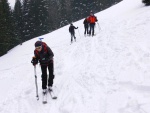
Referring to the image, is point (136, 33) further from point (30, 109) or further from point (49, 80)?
point (30, 109)

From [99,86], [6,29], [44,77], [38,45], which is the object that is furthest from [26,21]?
[99,86]

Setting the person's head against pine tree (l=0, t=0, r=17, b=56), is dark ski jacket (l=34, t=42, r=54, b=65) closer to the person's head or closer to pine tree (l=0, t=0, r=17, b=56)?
the person's head

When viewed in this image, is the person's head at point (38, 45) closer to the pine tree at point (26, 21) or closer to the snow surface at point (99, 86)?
the snow surface at point (99, 86)

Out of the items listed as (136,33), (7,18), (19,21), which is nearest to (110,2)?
(19,21)

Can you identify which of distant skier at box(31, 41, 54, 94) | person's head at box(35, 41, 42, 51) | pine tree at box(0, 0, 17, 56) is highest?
pine tree at box(0, 0, 17, 56)

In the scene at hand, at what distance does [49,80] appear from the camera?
991 centimetres

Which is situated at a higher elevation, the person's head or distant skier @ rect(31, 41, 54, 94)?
the person's head

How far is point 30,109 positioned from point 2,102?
5.54 feet

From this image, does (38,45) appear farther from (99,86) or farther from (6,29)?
(6,29)

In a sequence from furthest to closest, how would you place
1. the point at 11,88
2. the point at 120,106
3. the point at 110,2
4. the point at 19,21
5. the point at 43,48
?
the point at 110,2 < the point at 19,21 < the point at 11,88 < the point at 43,48 < the point at 120,106

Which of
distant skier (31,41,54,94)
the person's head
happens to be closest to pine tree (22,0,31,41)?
distant skier (31,41,54,94)

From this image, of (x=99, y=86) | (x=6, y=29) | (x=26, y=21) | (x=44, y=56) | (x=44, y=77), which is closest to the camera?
(x=99, y=86)

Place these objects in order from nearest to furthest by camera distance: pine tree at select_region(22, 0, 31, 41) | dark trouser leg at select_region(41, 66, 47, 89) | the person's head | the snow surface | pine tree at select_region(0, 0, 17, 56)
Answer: the snow surface, the person's head, dark trouser leg at select_region(41, 66, 47, 89), pine tree at select_region(0, 0, 17, 56), pine tree at select_region(22, 0, 31, 41)

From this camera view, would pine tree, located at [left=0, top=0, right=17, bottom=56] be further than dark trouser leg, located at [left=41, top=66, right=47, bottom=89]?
Yes
